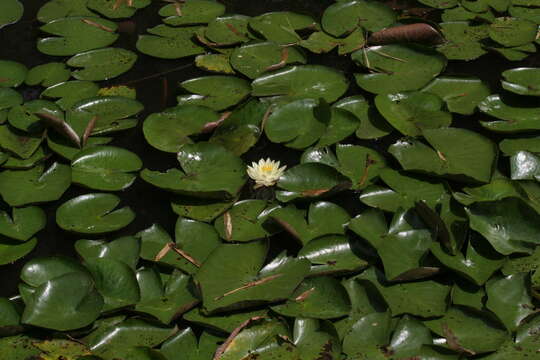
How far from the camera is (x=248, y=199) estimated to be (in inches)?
97.8

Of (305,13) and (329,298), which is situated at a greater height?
(305,13)

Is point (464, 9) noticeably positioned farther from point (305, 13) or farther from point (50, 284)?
point (50, 284)

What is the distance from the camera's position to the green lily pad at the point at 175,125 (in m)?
2.75

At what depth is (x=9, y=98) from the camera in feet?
9.92

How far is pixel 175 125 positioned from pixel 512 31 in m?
1.87

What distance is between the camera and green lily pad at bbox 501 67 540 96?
9.40ft

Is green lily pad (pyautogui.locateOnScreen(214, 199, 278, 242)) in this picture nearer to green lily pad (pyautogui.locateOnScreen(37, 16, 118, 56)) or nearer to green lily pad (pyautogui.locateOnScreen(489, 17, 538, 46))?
green lily pad (pyautogui.locateOnScreen(37, 16, 118, 56))

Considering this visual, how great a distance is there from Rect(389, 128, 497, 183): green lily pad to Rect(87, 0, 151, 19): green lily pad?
6.17ft

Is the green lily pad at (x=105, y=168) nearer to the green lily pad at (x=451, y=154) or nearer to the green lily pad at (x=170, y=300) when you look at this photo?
the green lily pad at (x=170, y=300)

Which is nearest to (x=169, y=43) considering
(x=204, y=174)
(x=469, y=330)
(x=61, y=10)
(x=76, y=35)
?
(x=76, y=35)

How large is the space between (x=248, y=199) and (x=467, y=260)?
0.85 meters

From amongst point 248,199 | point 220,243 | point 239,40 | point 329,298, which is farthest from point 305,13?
point 329,298

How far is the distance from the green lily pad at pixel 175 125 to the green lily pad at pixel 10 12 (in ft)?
4.49

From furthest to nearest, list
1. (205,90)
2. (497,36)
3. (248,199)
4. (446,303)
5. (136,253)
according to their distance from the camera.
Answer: (497,36) < (205,90) < (248,199) < (136,253) < (446,303)
